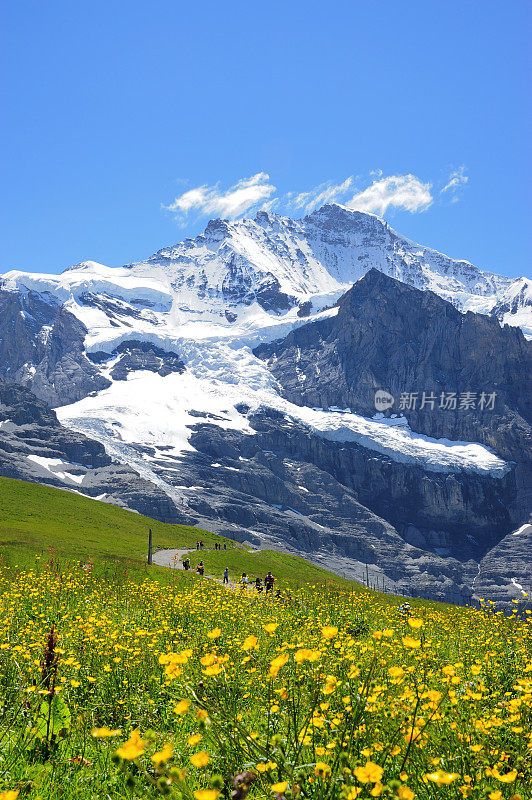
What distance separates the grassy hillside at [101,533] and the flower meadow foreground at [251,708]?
108 ft

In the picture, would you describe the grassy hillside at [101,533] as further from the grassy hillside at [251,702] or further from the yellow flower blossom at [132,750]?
the yellow flower blossom at [132,750]

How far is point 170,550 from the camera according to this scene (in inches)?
2699

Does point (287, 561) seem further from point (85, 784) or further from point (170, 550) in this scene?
point (85, 784)

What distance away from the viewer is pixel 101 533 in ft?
241

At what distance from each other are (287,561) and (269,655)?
7562 cm

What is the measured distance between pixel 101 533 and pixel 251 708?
71.3 metres

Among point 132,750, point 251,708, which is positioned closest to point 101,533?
point 251,708

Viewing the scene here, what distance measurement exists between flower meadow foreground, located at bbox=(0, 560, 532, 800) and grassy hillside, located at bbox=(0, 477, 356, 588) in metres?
33.0

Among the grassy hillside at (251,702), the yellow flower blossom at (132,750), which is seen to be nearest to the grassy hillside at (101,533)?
the grassy hillside at (251,702)

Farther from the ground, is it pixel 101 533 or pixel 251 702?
pixel 251 702

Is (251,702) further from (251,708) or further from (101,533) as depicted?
(101,533)

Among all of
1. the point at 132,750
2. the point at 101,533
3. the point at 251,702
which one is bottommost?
the point at 101,533

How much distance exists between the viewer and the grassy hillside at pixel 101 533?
2186 inches

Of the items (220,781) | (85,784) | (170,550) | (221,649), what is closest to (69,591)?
(221,649)
